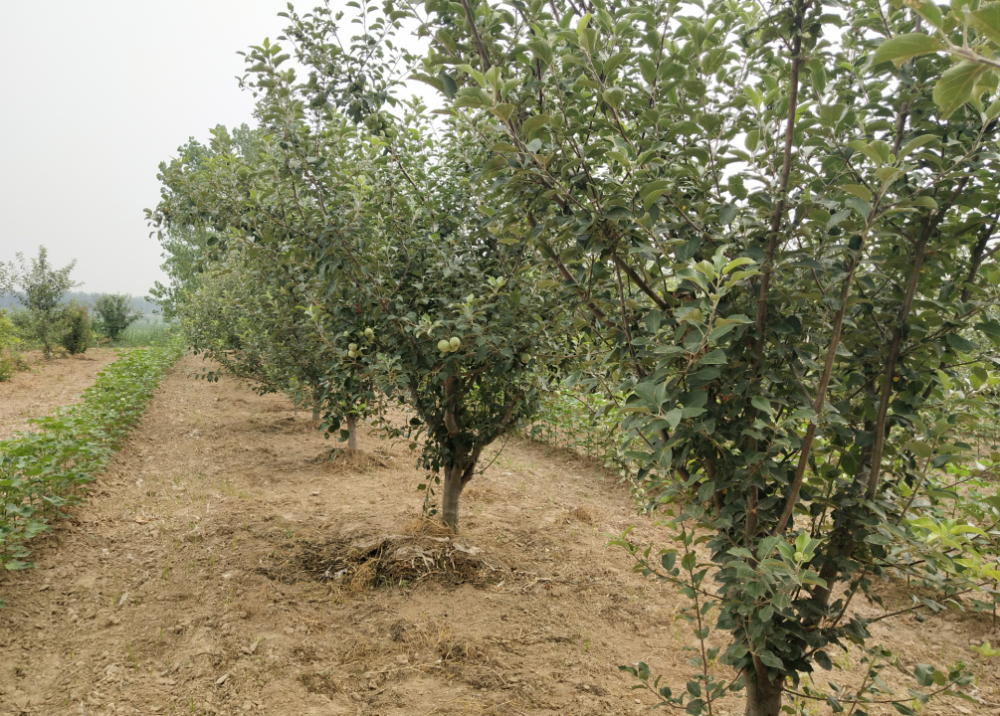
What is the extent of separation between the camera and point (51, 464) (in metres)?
4.54

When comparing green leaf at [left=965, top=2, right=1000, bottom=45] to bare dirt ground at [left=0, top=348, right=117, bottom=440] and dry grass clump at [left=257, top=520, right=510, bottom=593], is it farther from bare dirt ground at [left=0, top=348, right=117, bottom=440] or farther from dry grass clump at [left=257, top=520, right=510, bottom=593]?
bare dirt ground at [left=0, top=348, right=117, bottom=440]

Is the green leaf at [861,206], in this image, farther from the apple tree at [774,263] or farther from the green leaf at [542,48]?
the green leaf at [542,48]

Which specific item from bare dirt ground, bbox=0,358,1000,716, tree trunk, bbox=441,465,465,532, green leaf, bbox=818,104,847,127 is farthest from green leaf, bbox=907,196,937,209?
tree trunk, bbox=441,465,465,532

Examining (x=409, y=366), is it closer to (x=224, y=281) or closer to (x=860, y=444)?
(x=860, y=444)

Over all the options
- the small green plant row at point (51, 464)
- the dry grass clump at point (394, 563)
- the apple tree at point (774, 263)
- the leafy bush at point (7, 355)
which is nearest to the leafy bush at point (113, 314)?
the leafy bush at point (7, 355)

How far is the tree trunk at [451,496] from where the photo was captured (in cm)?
474

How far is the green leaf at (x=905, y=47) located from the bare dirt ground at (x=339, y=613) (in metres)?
2.01

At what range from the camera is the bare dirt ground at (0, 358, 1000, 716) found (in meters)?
3.08

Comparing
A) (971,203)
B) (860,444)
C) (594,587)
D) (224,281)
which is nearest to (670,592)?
(594,587)

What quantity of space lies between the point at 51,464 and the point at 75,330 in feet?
54.1

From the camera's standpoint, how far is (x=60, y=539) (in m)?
4.72

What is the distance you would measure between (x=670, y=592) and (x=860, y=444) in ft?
9.58

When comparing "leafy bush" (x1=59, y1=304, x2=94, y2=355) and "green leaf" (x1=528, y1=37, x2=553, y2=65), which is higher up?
"green leaf" (x1=528, y1=37, x2=553, y2=65)

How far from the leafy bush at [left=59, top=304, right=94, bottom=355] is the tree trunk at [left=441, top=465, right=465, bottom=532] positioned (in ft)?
57.7
